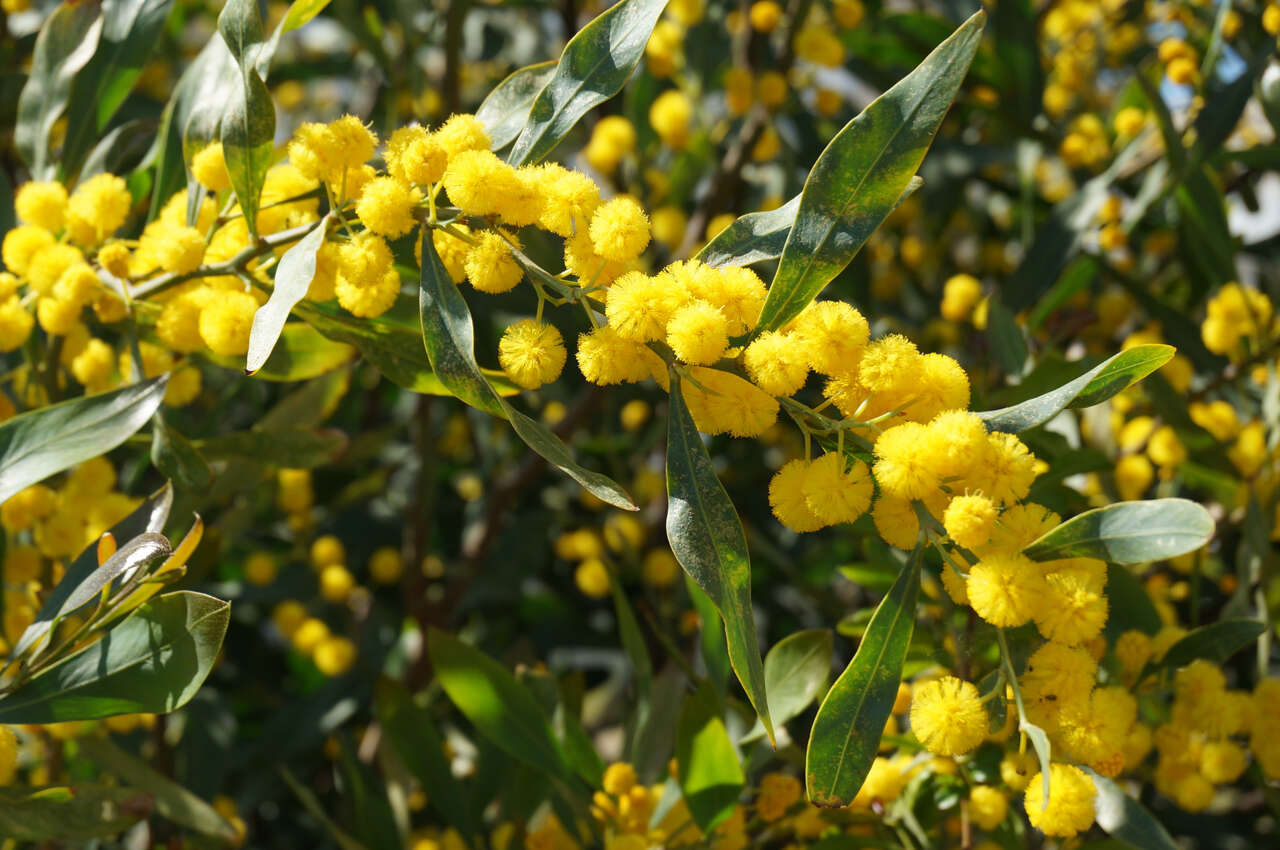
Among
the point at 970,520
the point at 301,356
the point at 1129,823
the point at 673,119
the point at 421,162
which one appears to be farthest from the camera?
the point at 673,119

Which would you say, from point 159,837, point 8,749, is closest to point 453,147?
point 8,749

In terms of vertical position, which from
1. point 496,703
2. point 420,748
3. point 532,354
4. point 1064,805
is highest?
point 532,354

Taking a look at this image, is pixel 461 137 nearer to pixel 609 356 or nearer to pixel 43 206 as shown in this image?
pixel 609 356

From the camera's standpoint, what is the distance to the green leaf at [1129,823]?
0.93 meters

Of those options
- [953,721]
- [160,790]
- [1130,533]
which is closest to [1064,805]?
[953,721]

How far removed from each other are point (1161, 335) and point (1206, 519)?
1.35 meters

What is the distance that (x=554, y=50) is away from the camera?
233cm

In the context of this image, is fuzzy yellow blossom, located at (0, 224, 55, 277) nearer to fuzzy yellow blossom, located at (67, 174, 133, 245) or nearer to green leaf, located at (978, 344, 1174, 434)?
fuzzy yellow blossom, located at (67, 174, 133, 245)

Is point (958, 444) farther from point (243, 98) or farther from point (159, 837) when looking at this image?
point (159, 837)

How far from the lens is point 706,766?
1.14m

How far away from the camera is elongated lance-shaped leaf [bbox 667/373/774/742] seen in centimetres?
73

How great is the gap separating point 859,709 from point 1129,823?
0.37 meters

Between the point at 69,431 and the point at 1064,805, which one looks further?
the point at 69,431

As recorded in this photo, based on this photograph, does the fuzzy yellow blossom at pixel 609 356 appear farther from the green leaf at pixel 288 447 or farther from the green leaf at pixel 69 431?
the green leaf at pixel 288 447
